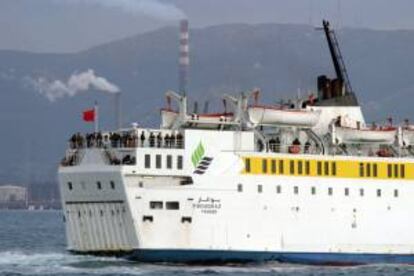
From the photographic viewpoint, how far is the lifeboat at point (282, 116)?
59062 millimetres

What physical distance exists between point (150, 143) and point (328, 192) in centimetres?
810

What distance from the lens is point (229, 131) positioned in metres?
58.5

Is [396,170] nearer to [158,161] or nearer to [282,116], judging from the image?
[282,116]

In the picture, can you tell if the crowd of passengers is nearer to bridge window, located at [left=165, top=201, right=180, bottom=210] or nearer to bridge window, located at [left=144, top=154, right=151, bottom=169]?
bridge window, located at [left=144, top=154, right=151, bottom=169]

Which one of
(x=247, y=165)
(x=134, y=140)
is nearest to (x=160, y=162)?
(x=134, y=140)

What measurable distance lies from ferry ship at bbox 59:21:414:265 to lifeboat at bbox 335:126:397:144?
0.05 m

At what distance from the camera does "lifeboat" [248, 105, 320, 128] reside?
194 feet

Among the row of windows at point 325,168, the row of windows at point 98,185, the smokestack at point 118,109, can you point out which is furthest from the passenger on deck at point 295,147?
the row of windows at point 98,185

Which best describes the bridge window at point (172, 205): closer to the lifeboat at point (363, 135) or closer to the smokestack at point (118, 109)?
the smokestack at point (118, 109)

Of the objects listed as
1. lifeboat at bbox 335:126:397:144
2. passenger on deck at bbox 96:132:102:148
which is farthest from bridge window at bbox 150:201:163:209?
lifeboat at bbox 335:126:397:144

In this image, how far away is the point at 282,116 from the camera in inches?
2350

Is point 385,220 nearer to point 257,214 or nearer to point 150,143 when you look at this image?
point 257,214

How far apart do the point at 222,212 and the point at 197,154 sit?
251 cm

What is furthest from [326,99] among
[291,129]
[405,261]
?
[405,261]
